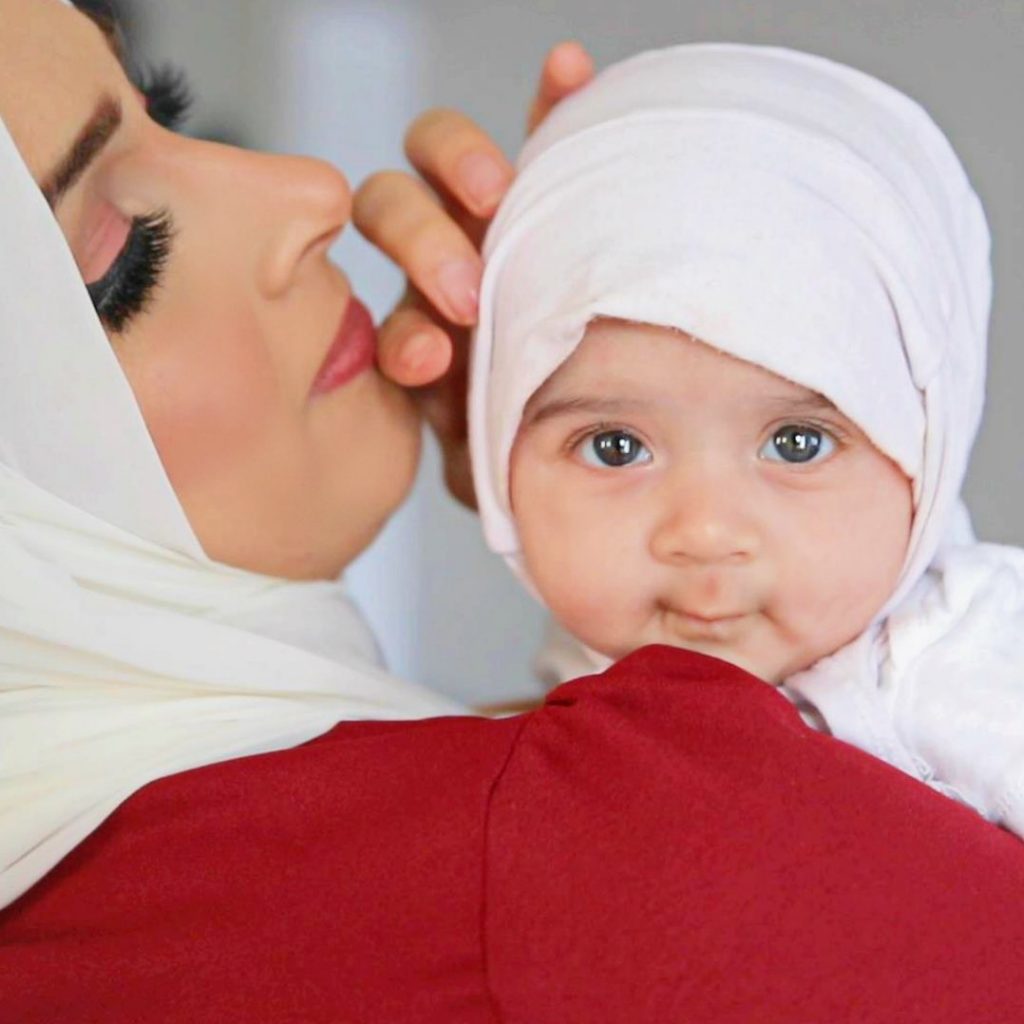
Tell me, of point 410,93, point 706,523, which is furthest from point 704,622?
point 410,93

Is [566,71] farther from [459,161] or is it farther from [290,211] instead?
[290,211]

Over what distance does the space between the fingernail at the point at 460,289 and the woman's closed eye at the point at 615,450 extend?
15cm

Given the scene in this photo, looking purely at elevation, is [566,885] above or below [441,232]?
below

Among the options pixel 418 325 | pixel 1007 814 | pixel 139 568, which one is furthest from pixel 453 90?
pixel 1007 814

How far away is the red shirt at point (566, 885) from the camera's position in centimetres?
77

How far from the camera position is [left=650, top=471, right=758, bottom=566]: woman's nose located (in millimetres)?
884

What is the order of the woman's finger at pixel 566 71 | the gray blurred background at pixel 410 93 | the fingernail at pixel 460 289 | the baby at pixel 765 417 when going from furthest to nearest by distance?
1. the gray blurred background at pixel 410 93
2. the woman's finger at pixel 566 71
3. the fingernail at pixel 460 289
4. the baby at pixel 765 417

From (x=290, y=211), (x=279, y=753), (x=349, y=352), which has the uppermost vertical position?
(x=290, y=211)

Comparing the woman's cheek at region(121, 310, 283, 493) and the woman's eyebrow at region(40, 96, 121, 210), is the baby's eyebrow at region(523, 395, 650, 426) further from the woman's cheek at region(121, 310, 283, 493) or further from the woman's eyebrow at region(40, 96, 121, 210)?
the woman's eyebrow at region(40, 96, 121, 210)

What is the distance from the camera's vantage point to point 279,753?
0.89 meters

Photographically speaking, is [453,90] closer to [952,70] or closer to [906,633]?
[952,70]

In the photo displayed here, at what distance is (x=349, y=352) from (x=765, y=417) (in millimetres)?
354

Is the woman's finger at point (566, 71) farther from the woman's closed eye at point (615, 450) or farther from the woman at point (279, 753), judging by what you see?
the woman's closed eye at point (615, 450)

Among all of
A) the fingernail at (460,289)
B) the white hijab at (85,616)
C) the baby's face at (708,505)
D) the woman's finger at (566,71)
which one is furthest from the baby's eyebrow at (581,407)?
the woman's finger at (566,71)
